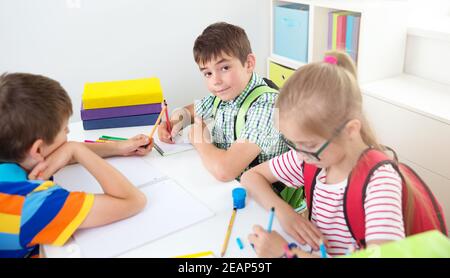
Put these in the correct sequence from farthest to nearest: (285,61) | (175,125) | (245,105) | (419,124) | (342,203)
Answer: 1. (285,61)
2. (419,124)
3. (175,125)
4. (245,105)
5. (342,203)

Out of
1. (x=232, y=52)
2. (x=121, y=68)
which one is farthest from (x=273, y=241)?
(x=121, y=68)

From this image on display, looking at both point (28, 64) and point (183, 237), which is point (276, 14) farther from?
point (183, 237)

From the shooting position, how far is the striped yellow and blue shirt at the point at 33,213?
3.51ft

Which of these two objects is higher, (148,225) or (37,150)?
(37,150)

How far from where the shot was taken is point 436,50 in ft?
7.97

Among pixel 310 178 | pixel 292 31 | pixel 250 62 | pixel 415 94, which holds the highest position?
pixel 250 62

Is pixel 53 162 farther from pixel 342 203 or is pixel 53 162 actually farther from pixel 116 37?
pixel 116 37

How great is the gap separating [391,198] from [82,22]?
2.32 metres

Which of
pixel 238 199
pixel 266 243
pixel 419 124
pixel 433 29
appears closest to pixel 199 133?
pixel 238 199

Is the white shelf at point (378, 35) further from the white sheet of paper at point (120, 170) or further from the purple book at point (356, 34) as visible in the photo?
the white sheet of paper at point (120, 170)

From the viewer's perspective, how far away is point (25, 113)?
1.16 meters

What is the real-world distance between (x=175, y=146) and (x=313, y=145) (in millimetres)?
712

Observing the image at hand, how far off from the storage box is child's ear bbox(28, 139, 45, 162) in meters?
2.01

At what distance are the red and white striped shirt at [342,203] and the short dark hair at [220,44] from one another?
507mm
